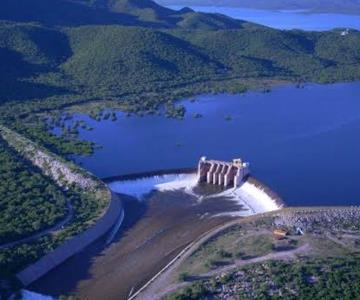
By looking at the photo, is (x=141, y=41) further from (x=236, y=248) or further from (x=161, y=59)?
(x=236, y=248)

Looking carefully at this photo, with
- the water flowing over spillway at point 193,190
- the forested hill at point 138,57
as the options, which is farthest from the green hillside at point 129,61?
the water flowing over spillway at point 193,190

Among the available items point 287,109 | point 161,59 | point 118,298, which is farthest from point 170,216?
point 161,59

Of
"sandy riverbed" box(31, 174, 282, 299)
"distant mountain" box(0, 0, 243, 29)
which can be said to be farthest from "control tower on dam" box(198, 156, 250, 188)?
"distant mountain" box(0, 0, 243, 29)

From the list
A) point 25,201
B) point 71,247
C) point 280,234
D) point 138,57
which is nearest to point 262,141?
point 280,234

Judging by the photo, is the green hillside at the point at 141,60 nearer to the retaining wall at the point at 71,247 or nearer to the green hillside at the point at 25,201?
the green hillside at the point at 25,201

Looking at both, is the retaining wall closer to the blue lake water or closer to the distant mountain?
the blue lake water

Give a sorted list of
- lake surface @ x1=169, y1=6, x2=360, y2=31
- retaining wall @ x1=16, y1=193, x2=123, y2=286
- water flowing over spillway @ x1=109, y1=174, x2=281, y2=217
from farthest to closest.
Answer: lake surface @ x1=169, y1=6, x2=360, y2=31
water flowing over spillway @ x1=109, y1=174, x2=281, y2=217
retaining wall @ x1=16, y1=193, x2=123, y2=286

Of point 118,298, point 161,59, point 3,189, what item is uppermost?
point 161,59
